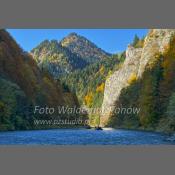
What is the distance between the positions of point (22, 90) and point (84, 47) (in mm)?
2874

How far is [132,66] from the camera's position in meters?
28.0

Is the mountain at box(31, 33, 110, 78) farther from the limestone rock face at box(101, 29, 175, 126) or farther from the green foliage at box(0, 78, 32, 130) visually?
the green foliage at box(0, 78, 32, 130)

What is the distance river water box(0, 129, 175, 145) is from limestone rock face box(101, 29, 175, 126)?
0.79 metres

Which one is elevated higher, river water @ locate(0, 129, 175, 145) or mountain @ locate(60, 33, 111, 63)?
mountain @ locate(60, 33, 111, 63)

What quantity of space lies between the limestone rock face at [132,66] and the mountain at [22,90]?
1273 mm

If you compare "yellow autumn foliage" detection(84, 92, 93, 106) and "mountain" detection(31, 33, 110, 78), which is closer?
"mountain" detection(31, 33, 110, 78)

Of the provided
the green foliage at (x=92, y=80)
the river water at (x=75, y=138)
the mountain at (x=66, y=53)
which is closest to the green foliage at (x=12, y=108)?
the river water at (x=75, y=138)

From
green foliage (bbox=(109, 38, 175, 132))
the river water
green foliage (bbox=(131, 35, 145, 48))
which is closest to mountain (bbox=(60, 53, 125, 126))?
green foliage (bbox=(131, 35, 145, 48))

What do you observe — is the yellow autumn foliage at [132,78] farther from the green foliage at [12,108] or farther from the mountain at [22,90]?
the green foliage at [12,108]

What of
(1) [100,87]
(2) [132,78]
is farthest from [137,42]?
(1) [100,87]

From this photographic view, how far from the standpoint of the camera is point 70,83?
90.0 ft

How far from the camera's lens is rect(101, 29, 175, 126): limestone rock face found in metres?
26.8

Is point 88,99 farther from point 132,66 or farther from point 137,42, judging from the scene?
point 137,42

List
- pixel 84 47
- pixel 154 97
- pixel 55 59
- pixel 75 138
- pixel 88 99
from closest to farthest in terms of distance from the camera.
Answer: pixel 75 138 → pixel 88 99 → pixel 84 47 → pixel 55 59 → pixel 154 97
